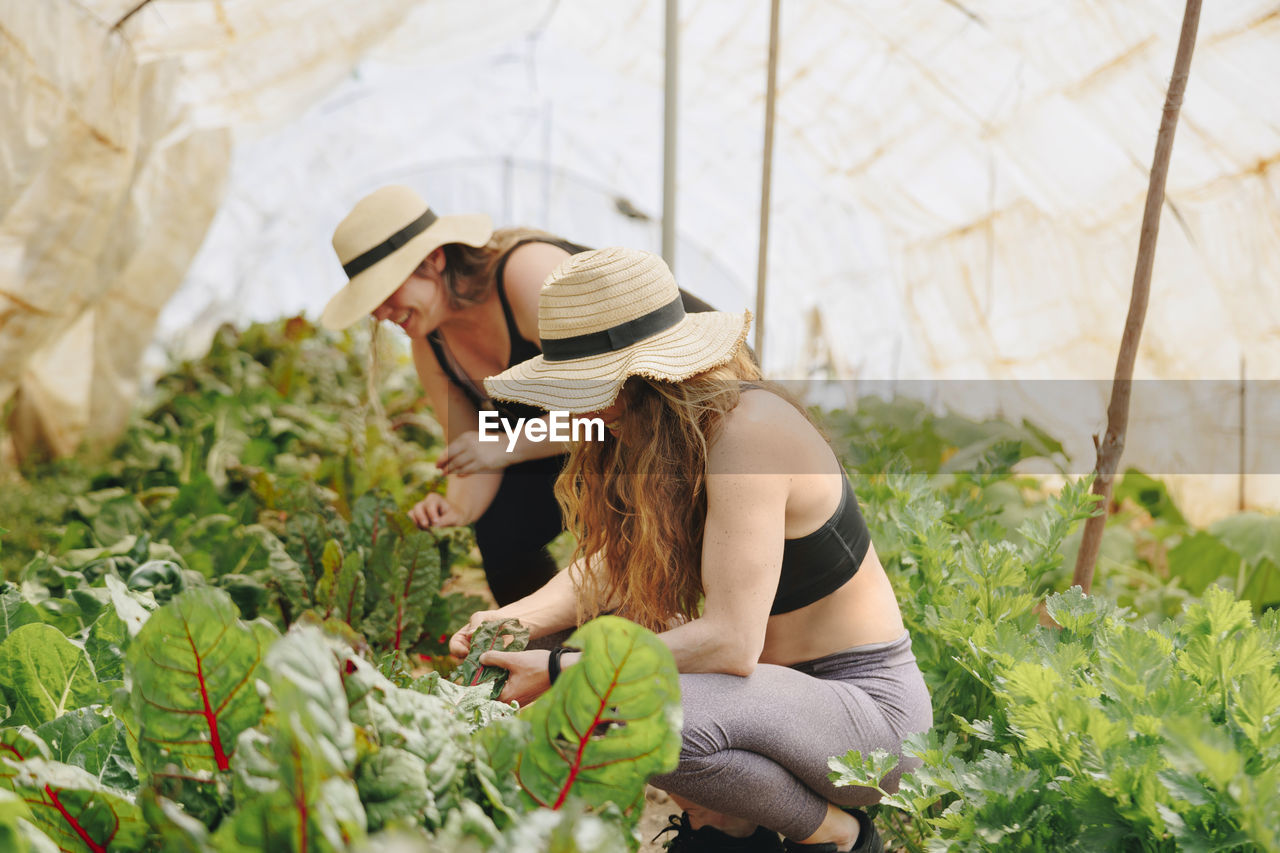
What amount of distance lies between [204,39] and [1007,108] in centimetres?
306

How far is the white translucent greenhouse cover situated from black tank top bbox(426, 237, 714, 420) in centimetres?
119

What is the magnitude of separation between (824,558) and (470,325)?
1.24 meters

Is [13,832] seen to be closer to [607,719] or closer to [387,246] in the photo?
[607,719]

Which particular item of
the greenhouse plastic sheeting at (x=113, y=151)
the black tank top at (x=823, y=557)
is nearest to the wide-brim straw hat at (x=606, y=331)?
the black tank top at (x=823, y=557)

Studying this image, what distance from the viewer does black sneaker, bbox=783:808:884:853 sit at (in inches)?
67.9

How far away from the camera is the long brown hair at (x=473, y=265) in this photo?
7.89 ft

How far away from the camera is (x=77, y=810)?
3.44 ft

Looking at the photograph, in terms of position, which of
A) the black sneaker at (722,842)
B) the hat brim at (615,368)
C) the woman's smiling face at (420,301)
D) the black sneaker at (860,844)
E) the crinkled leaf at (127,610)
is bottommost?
the black sneaker at (722,842)

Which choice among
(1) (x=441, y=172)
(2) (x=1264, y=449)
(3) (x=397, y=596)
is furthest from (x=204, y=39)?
(1) (x=441, y=172)

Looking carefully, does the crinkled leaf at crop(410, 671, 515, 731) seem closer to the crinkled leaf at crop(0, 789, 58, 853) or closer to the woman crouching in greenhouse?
the woman crouching in greenhouse

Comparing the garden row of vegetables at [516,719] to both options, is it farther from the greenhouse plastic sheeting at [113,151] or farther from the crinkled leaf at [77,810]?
the greenhouse plastic sheeting at [113,151]

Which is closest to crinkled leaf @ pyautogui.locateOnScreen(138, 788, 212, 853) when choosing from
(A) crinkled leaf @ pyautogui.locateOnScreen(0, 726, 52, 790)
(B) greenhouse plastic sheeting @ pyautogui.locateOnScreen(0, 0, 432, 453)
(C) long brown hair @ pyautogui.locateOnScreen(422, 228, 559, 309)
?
(A) crinkled leaf @ pyautogui.locateOnScreen(0, 726, 52, 790)

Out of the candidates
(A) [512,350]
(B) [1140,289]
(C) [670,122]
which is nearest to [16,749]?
(A) [512,350]

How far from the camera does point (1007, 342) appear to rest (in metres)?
4.48
